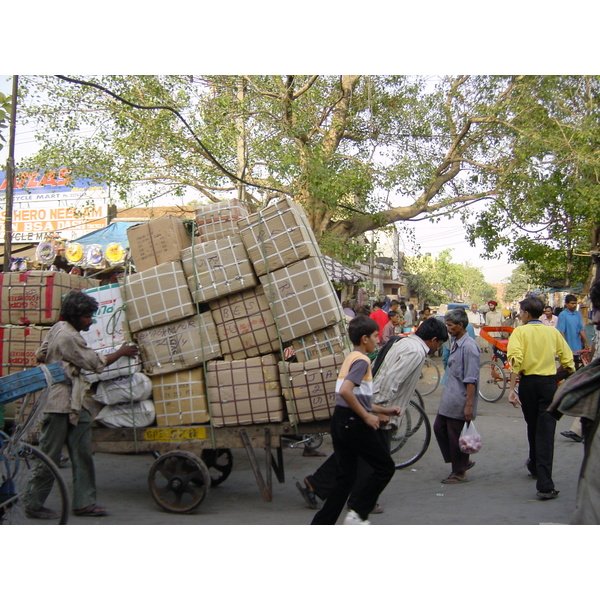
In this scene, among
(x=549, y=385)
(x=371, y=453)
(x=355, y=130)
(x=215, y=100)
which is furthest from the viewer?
(x=355, y=130)

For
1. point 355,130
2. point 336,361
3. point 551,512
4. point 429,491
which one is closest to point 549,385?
point 551,512

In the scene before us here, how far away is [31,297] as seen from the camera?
5383 mm

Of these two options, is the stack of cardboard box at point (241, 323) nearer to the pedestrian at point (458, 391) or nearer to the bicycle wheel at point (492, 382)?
the pedestrian at point (458, 391)

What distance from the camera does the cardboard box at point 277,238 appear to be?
489 cm

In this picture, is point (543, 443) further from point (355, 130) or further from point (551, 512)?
point (355, 130)

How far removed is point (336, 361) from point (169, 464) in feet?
5.30

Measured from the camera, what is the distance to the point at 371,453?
3.92 meters

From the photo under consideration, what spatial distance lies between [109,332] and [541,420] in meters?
3.81

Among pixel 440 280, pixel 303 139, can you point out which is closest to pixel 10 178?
pixel 303 139

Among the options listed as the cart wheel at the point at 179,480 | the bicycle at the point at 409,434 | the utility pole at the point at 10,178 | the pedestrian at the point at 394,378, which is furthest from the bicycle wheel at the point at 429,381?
the utility pole at the point at 10,178

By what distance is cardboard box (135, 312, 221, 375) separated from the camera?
16.4 ft

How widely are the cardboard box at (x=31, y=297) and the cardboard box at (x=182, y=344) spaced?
1016 mm

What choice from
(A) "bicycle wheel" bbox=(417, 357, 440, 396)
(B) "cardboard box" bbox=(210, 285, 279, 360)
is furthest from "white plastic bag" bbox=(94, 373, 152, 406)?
(A) "bicycle wheel" bbox=(417, 357, 440, 396)

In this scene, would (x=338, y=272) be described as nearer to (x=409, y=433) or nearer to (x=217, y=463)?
(x=409, y=433)
